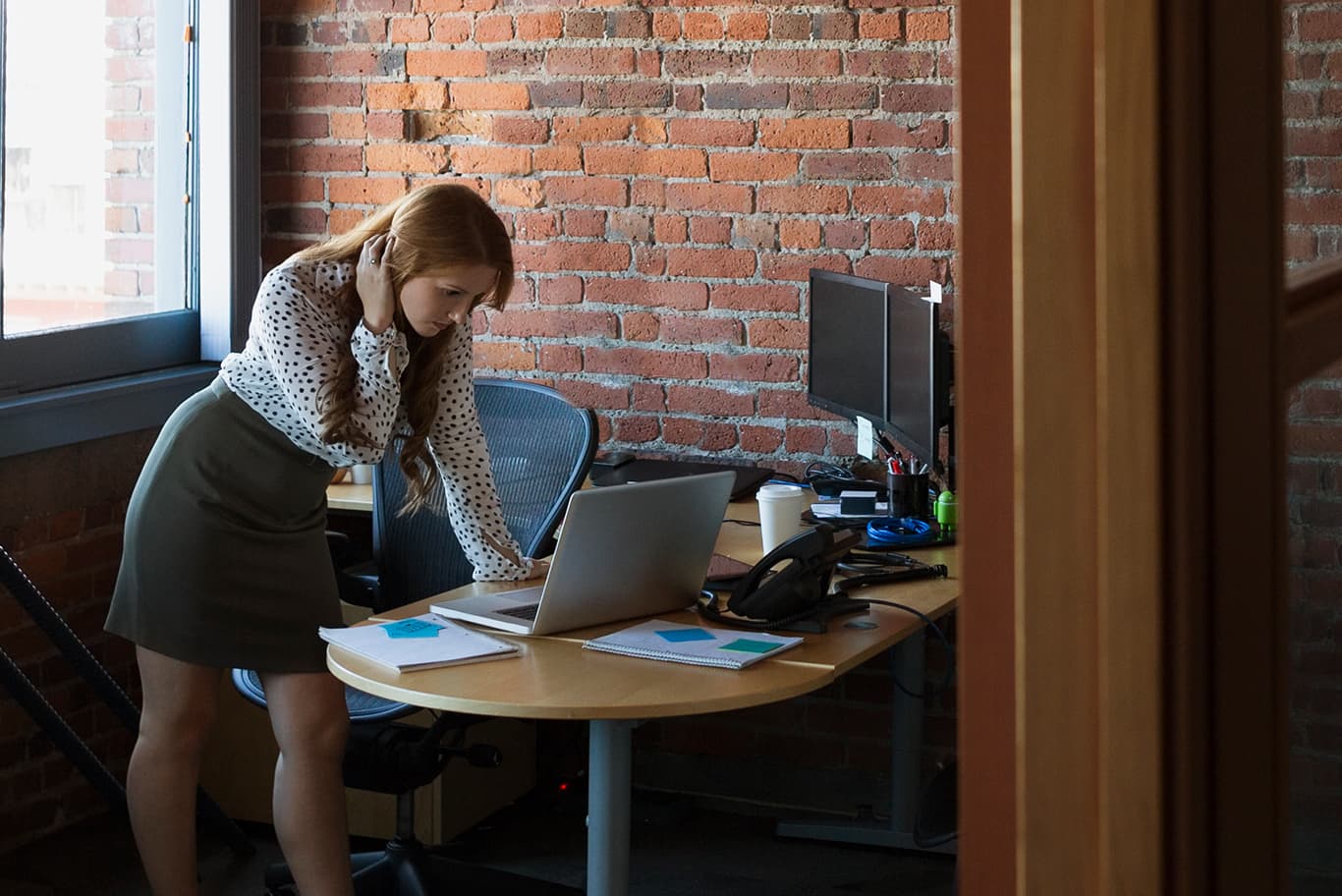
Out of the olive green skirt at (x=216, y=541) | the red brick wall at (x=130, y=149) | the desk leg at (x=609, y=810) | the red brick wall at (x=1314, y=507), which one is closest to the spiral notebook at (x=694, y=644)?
the desk leg at (x=609, y=810)

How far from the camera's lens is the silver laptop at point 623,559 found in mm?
2215

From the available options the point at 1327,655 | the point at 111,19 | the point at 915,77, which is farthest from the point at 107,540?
the point at 1327,655

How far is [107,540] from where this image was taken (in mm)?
3744

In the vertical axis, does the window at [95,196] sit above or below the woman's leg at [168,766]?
above

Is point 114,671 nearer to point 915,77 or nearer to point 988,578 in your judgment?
point 915,77

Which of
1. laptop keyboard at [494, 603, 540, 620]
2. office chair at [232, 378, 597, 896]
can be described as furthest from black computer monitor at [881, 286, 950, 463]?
laptop keyboard at [494, 603, 540, 620]

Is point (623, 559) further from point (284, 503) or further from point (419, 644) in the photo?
point (284, 503)

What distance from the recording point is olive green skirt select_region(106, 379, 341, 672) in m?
2.62

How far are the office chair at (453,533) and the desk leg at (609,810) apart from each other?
676 millimetres

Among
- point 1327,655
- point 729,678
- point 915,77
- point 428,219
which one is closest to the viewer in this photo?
point 1327,655

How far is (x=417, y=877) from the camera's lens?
3.01m

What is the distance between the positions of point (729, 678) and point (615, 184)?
6.89 feet

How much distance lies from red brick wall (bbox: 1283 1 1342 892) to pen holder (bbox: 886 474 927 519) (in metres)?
2.72

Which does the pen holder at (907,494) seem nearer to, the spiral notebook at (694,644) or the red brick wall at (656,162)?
the red brick wall at (656,162)
